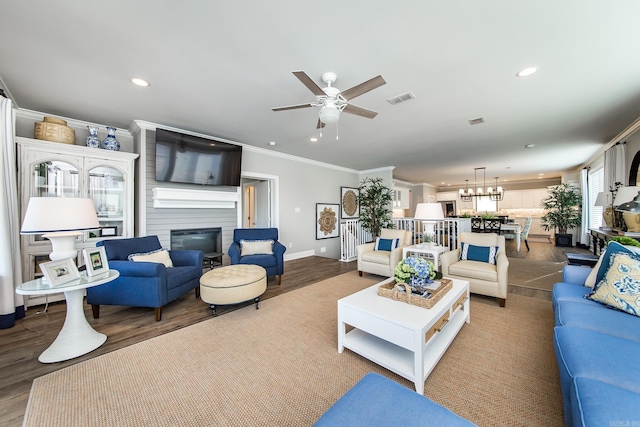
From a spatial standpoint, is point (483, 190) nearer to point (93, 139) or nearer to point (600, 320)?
point (600, 320)

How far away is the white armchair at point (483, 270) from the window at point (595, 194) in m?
4.99

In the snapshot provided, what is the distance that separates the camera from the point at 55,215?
1.99 metres

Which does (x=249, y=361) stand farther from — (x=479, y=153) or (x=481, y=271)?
(x=479, y=153)

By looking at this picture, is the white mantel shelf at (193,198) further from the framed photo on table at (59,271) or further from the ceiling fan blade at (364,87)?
the ceiling fan blade at (364,87)

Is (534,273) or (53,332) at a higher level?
(534,273)

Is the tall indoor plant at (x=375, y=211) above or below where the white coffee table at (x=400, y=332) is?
above

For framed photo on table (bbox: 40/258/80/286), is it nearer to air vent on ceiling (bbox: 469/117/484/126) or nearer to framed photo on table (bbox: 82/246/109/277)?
framed photo on table (bbox: 82/246/109/277)

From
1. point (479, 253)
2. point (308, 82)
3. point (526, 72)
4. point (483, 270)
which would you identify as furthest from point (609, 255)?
Answer: point (308, 82)

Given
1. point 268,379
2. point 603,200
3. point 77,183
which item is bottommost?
point 268,379

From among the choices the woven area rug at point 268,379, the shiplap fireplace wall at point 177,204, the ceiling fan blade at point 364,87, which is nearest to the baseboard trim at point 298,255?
the shiplap fireplace wall at point 177,204

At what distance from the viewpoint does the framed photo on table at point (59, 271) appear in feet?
6.48

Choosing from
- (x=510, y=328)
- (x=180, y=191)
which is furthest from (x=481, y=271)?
(x=180, y=191)

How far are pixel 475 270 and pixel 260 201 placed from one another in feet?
15.8

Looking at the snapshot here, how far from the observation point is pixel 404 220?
626cm
